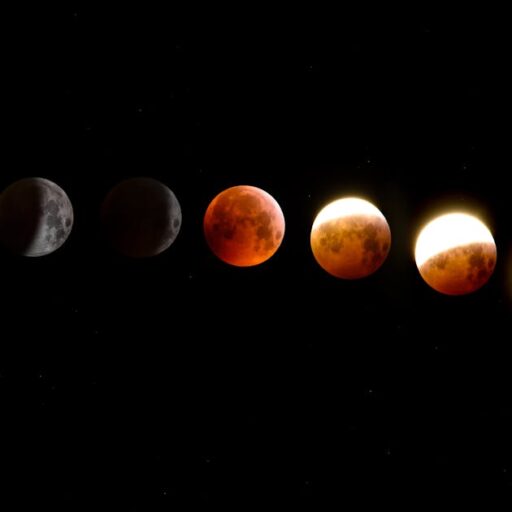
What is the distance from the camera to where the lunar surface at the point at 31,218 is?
7977 mm

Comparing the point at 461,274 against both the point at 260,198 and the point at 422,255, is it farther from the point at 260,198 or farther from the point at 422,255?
the point at 260,198

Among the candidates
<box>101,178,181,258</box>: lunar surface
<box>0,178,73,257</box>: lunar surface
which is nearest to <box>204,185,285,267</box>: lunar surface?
<box>101,178,181,258</box>: lunar surface

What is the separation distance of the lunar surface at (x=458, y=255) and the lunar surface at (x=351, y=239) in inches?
19.2

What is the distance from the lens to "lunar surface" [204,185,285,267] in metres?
8.15

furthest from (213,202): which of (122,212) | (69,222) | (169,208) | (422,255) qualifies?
(422,255)

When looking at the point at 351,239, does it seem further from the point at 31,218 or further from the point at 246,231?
the point at 31,218

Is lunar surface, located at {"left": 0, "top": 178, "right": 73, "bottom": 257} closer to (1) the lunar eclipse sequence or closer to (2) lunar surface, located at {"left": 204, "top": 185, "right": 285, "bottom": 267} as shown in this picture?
(1) the lunar eclipse sequence

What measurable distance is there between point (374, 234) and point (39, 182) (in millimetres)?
3492

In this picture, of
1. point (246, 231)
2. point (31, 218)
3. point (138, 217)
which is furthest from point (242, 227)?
point (31, 218)

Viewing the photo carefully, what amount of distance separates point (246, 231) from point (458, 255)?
2.18 m

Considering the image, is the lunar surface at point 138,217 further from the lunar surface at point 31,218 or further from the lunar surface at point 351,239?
the lunar surface at point 351,239

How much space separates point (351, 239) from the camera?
805cm

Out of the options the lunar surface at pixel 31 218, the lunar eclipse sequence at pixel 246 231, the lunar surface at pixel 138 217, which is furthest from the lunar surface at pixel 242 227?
the lunar surface at pixel 31 218

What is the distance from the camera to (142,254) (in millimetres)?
8281
